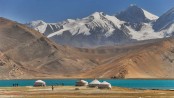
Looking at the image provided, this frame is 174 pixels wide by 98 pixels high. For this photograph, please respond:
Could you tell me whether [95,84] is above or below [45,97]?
above

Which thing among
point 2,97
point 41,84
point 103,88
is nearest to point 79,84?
point 41,84

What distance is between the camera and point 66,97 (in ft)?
371

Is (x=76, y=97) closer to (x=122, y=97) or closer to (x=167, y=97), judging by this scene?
(x=122, y=97)

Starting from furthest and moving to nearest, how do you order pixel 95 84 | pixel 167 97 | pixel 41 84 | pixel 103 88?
pixel 41 84 → pixel 95 84 → pixel 103 88 → pixel 167 97

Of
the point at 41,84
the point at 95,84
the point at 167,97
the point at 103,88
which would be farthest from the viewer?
the point at 41,84

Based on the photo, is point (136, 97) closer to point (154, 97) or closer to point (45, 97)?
point (154, 97)

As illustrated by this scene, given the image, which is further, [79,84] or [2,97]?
[79,84]

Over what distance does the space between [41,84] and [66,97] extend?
3136 inches

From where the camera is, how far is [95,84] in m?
174

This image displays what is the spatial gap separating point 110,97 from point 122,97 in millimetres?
2925

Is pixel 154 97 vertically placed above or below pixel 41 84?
below

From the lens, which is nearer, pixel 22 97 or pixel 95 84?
pixel 22 97

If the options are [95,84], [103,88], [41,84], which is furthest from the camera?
[41,84]

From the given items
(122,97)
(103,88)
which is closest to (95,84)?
(103,88)
